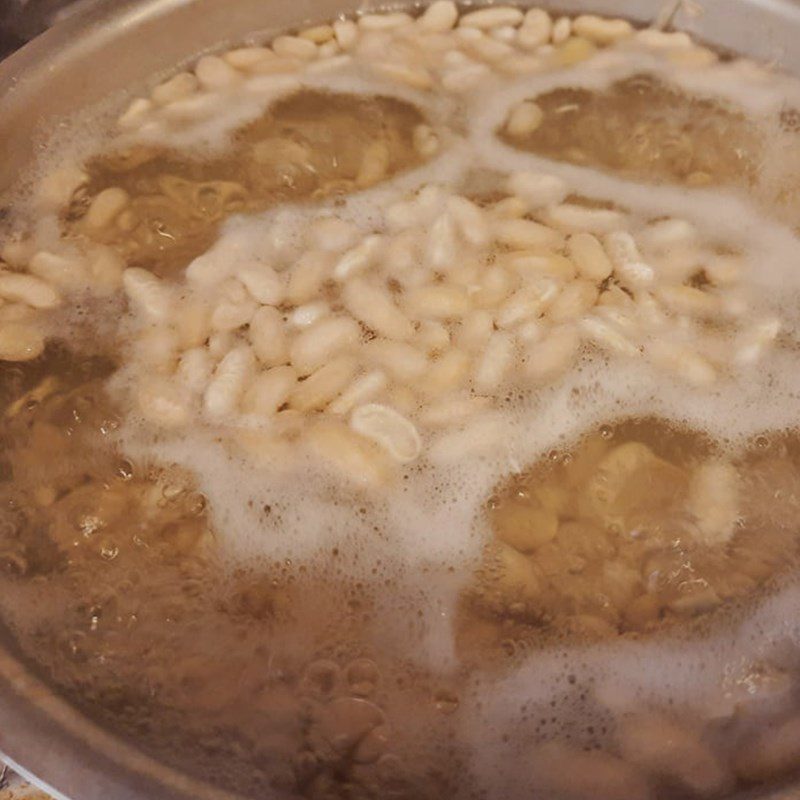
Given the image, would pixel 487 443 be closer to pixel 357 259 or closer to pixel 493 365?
pixel 493 365

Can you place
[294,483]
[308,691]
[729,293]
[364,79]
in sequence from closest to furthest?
[308,691] → [294,483] → [729,293] → [364,79]

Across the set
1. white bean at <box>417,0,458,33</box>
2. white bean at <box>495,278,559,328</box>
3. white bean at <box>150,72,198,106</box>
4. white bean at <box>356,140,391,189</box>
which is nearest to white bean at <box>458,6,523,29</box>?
white bean at <box>417,0,458,33</box>

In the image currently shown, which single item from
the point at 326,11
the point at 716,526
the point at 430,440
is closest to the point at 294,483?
the point at 430,440

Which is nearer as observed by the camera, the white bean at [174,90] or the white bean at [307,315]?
the white bean at [307,315]

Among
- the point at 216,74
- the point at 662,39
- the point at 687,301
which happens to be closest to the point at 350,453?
the point at 687,301

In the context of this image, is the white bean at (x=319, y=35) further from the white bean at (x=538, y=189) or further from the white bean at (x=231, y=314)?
the white bean at (x=231, y=314)

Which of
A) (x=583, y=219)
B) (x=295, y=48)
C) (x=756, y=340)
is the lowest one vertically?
(x=756, y=340)

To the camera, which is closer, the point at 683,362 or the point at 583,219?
the point at 683,362

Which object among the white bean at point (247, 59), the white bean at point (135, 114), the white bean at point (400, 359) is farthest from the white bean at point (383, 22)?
the white bean at point (400, 359)

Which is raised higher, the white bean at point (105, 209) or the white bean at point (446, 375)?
the white bean at point (105, 209)

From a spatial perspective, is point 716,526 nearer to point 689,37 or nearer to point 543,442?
point 543,442

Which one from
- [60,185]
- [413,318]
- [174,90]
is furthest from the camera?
[174,90]
